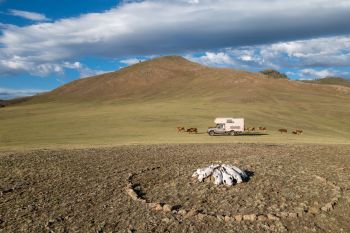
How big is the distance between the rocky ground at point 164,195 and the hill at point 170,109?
14.3 metres

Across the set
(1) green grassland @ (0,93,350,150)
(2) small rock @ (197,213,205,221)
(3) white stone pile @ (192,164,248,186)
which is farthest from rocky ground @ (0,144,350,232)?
(1) green grassland @ (0,93,350,150)

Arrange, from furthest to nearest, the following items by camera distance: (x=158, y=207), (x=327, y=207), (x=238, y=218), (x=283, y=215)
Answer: (x=327, y=207)
(x=158, y=207)
(x=283, y=215)
(x=238, y=218)

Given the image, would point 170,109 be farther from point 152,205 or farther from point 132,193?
point 152,205

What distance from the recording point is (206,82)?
167 meters

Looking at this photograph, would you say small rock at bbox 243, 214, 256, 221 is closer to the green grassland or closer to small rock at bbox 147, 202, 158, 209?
small rock at bbox 147, 202, 158, 209

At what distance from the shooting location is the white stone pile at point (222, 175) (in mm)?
20094

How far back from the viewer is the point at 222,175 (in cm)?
2042

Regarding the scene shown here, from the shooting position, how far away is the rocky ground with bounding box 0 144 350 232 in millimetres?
14938

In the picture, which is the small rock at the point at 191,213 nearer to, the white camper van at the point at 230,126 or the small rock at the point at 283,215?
the small rock at the point at 283,215

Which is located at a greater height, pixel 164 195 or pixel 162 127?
pixel 164 195

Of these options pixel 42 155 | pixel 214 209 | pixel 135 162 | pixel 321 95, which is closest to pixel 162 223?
pixel 214 209

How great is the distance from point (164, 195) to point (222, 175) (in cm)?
348

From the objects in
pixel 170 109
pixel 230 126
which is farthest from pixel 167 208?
pixel 170 109

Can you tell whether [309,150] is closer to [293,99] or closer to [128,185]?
[128,185]
